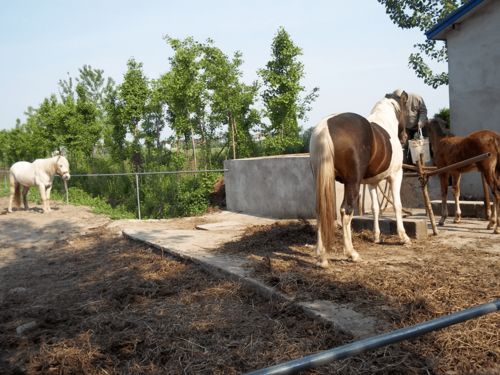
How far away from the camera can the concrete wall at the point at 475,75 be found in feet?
33.1

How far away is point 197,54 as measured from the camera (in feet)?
51.6

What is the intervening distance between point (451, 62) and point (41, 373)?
11.2 meters

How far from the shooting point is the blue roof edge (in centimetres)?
1012

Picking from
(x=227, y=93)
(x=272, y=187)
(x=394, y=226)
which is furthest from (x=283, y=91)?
(x=394, y=226)

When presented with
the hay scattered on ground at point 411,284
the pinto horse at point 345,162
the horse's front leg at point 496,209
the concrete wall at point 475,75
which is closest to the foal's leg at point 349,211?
the pinto horse at point 345,162

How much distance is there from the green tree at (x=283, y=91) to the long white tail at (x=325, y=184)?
10.0 m

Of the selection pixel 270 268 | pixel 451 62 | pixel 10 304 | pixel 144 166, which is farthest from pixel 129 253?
pixel 144 166

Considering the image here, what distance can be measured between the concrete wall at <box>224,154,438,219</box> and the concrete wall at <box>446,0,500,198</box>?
1.87m

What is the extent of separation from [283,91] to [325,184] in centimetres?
1081

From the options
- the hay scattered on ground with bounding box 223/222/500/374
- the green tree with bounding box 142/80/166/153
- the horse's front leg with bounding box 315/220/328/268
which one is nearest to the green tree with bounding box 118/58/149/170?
the green tree with bounding box 142/80/166/153

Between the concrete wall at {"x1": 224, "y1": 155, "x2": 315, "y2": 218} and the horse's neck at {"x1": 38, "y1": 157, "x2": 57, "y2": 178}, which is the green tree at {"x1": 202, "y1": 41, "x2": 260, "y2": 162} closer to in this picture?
the concrete wall at {"x1": 224, "y1": 155, "x2": 315, "y2": 218}

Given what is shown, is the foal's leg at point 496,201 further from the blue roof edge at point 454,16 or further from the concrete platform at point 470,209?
the blue roof edge at point 454,16

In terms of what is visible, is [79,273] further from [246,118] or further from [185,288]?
[246,118]

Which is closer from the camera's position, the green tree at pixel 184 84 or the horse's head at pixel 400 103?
the horse's head at pixel 400 103
